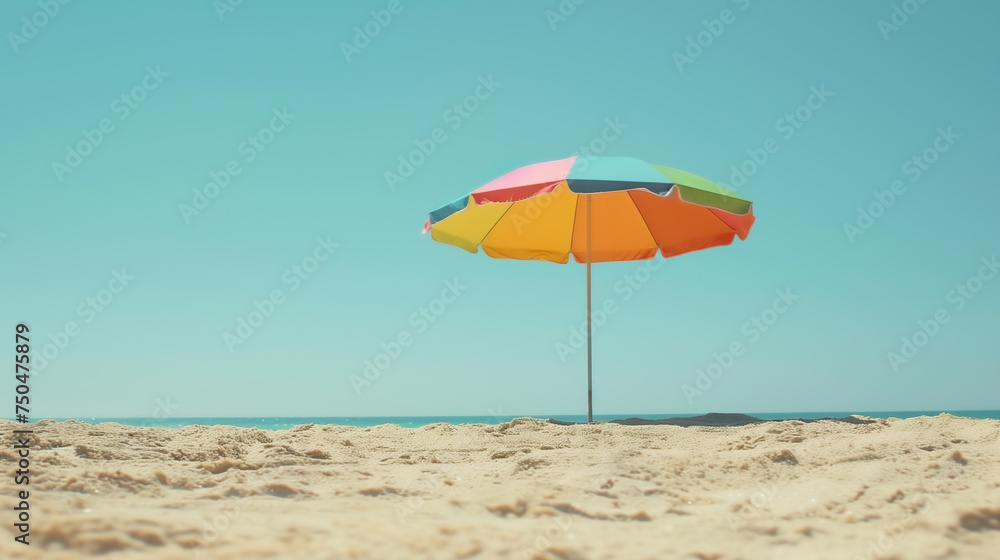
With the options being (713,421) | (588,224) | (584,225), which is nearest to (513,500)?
(713,421)

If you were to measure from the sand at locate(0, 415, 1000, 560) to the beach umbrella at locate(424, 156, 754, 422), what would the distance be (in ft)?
7.80

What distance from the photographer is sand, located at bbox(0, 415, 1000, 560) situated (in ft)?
5.17

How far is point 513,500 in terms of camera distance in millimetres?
1984

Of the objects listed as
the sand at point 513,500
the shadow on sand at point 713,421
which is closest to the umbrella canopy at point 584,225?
the shadow on sand at point 713,421

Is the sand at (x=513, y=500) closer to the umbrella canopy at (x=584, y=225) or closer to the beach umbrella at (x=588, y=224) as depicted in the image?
the beach umbrella at (x=588, y=224)

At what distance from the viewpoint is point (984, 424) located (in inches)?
148

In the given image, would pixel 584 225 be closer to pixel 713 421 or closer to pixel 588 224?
pixel 588 224

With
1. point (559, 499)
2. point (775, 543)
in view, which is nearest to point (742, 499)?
point (775, 543)

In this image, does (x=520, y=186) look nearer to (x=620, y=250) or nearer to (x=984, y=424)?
(x=620, y=250)

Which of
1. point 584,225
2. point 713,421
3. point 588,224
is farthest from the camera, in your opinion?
point 584,225

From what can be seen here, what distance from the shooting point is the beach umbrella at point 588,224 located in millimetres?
5035

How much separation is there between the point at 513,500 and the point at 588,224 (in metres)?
3.78

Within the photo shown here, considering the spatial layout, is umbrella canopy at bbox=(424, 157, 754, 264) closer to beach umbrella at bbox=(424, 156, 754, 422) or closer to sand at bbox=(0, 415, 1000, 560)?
beach umbrella at bbox=(424, 156, 754, 422)

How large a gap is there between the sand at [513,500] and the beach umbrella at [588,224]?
2.38 meters
